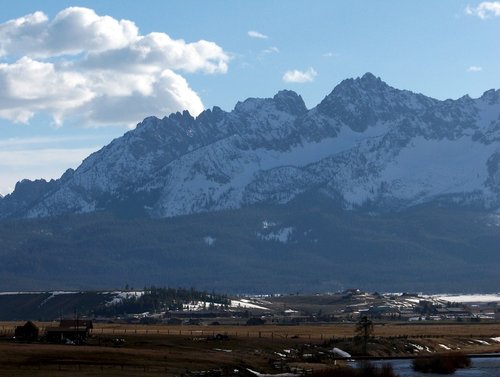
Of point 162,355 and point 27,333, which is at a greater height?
point 27,333

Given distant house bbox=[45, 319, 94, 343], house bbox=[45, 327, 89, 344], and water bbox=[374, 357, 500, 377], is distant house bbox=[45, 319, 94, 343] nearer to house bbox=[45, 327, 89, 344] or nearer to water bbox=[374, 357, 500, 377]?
house bbox=[45, 327, 89, 344]

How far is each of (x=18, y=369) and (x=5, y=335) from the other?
207ft

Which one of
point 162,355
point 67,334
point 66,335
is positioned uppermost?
point 67,334

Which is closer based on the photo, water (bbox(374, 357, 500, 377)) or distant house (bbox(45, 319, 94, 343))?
water (bbox(374, 357, 500, 377))

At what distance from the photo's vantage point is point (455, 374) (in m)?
151

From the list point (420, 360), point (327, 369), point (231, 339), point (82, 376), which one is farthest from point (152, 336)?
point (82, 376)

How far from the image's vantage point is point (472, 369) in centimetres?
15838

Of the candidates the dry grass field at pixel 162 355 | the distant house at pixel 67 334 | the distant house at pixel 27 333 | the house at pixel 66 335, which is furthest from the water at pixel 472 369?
the distant house at pixel 27 333

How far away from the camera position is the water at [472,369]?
487 feet

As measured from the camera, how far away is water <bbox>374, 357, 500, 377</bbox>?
148375 millimetres

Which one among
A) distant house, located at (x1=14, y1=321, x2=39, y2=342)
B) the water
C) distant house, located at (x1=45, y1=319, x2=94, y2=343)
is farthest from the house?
the water

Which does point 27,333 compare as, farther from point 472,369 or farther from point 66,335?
point 472,369

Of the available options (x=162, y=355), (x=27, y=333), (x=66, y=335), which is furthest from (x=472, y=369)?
(x=27, y=333)

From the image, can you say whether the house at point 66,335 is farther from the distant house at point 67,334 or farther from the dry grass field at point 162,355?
the dry grass field at point 162,355
